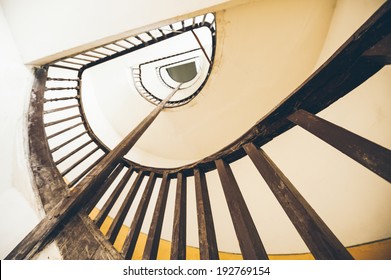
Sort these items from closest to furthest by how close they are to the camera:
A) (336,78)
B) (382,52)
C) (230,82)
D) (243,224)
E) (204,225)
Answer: (382,52)
(336,78)
(243,224)
(204,225)
(230,82)

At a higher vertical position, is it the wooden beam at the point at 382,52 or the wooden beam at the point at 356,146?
the wooden beam at the point at 382,52

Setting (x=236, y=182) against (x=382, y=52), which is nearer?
(x=382, y=52)

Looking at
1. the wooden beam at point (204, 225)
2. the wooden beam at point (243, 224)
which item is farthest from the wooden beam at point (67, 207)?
the wooden beam at point (243, 224)

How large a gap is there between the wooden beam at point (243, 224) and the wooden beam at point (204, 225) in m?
0.20

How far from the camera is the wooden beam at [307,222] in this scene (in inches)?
26.2

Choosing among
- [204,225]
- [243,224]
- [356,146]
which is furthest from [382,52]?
[204,225]

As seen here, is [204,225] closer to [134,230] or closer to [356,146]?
[134,230]

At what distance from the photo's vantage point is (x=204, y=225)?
1.19 meters

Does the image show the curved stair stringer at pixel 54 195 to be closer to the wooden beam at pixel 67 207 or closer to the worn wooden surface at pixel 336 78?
the wooden beam at pixel 67 207

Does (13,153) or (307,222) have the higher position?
(13,153)

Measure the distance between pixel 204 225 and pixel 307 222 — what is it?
61 centimetres

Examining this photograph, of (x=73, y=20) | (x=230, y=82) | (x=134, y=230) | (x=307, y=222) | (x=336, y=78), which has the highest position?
(x=230, y=82)
